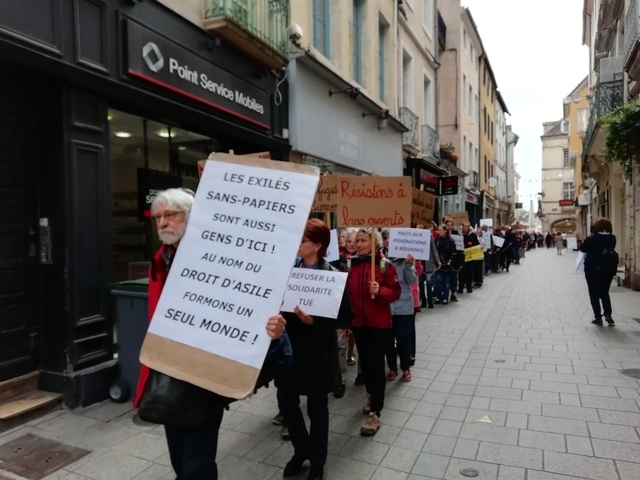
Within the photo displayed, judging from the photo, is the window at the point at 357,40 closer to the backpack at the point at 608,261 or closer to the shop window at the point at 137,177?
the shop window at the point at 137,177

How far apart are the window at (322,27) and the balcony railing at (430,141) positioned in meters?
8.20

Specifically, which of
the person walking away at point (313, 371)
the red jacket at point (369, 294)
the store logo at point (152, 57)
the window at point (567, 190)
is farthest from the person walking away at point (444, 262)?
the window at point (567, 190)

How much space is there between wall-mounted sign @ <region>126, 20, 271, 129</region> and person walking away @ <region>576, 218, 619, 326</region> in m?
6.01

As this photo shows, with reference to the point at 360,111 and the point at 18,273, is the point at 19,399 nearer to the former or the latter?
the point at 18,273

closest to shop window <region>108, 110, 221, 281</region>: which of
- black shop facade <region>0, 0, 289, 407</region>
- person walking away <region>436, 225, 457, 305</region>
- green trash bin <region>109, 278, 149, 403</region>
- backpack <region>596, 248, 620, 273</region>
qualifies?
black shop facade <region>0, 0, 289, 407</region>

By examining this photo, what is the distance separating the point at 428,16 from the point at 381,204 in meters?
17.8

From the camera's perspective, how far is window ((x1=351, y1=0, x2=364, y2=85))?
13.1 metres

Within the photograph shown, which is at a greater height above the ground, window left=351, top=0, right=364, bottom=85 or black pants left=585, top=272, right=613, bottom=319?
window left=351, top=0, right=364, bottom=85

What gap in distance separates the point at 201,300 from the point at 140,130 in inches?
204

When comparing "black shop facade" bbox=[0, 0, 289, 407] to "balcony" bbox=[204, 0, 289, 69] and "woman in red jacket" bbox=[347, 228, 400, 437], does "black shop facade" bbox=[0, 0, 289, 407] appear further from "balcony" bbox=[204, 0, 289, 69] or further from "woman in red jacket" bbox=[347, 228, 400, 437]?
"woman in red jacket" bbox=[347, 228, 400, 437]

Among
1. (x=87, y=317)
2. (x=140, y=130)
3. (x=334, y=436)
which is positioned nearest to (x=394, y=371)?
(x=334, y=436)

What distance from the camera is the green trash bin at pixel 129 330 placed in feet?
16.1

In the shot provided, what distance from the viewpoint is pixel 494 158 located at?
132 ft

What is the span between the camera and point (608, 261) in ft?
27.8
